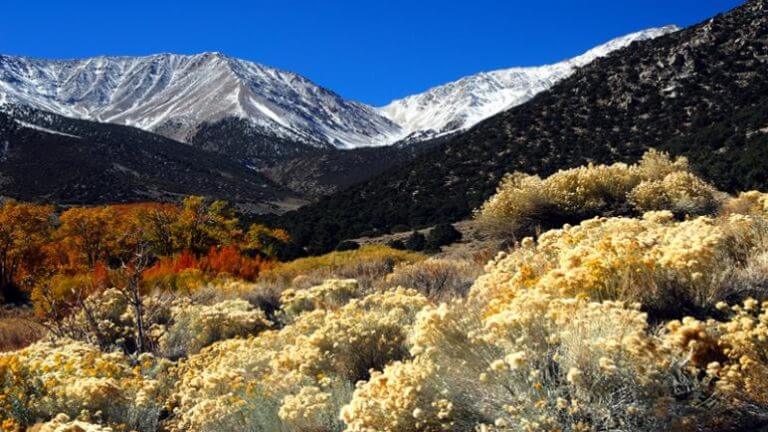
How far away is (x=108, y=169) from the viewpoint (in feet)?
276

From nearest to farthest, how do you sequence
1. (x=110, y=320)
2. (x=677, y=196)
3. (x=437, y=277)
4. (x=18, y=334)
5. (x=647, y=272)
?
(x=647, y=272), (x=18, y=334), (x=110, y=320), (x=437, y=277), (x=677, y=196)

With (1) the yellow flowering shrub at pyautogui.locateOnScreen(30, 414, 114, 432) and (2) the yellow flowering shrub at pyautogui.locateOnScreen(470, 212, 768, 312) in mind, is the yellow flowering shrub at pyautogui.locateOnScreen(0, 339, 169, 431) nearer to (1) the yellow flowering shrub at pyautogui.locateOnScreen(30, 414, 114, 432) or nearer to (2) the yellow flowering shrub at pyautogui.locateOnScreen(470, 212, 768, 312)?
(1) the yellow flowering shrub at pyautogui.locateOnScreen(30, 414, 114, 432)

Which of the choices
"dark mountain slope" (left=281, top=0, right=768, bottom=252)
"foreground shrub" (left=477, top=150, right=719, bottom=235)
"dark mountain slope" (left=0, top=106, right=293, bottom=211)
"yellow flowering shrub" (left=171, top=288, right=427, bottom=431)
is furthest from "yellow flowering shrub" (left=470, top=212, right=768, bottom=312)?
A: "dark mountain slope" (left=0, top=106, right=293, bottom=211)

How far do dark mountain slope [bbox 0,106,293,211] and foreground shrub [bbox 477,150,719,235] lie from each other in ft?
199

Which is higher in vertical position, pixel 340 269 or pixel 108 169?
pixel 108 169

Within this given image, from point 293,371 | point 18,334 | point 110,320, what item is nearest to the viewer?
point 293,371

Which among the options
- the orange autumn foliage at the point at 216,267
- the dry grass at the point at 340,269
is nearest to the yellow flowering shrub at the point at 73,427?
the dry grass at the point at 340,269

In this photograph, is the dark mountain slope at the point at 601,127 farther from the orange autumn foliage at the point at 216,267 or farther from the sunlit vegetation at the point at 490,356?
the sunlit vegetation at the point at 490,356

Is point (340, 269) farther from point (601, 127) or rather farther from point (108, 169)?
point (108, 169)

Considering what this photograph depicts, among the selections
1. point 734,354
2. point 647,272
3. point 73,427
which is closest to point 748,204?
point 647,272

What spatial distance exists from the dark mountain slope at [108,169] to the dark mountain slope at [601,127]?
40291 mm

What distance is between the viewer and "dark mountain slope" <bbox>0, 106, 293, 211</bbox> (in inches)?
2822

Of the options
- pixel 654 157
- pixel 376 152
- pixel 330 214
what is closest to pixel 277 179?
pixel 376 152

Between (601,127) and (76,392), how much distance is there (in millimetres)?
33960
